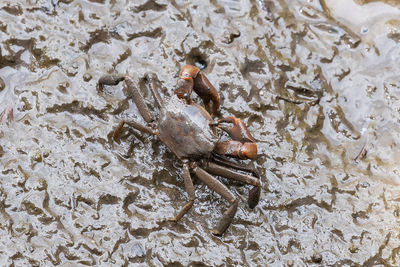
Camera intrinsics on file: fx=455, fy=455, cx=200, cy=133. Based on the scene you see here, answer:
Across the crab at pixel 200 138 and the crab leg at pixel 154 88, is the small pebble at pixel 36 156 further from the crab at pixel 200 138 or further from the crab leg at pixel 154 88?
the crab leg at pixel 154 88

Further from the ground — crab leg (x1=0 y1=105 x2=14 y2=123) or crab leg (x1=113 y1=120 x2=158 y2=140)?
crab leg (x1=113 y1=120 x2=158 y2=140)

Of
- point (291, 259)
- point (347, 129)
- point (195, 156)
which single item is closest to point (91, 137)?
point (195, 156)

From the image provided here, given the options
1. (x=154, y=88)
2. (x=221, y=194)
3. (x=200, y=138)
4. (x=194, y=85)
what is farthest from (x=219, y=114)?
(x=221, y=194)

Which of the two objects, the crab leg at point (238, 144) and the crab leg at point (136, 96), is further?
the crab leg at point (136, 96)

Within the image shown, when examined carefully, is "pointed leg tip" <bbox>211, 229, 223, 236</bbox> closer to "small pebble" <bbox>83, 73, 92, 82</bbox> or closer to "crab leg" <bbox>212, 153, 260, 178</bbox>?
"crab leg" <bbox>212, 153, 260, 178</bbox>

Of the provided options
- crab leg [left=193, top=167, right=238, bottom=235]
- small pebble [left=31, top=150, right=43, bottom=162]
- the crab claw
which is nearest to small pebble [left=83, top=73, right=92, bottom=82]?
small pebble [left=31, top=150, right=43, bottom=162]

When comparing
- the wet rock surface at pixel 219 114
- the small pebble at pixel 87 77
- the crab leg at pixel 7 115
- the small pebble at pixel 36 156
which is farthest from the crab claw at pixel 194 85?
the crab leg at pixel 7 115
